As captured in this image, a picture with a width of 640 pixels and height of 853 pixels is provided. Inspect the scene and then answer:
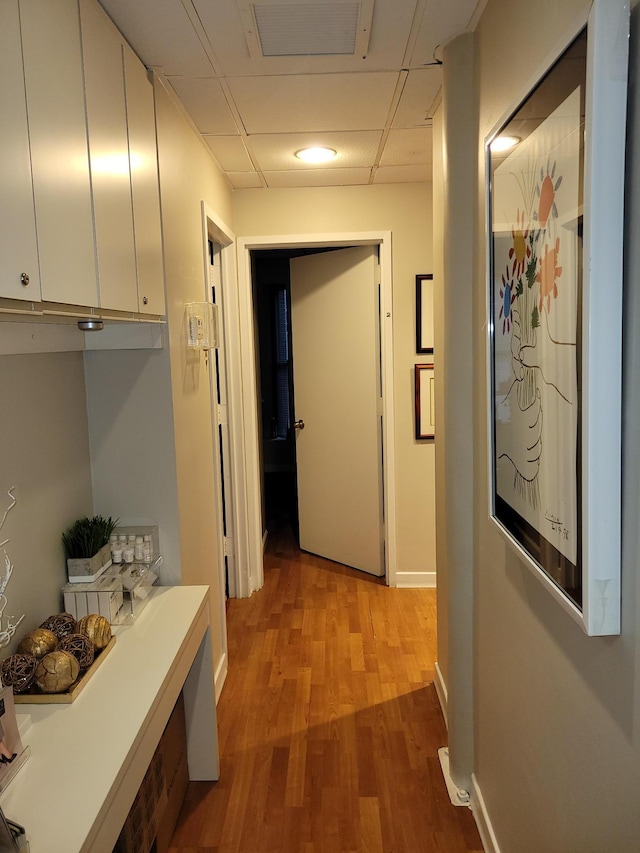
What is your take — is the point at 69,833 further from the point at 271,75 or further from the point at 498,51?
the point at 271,75

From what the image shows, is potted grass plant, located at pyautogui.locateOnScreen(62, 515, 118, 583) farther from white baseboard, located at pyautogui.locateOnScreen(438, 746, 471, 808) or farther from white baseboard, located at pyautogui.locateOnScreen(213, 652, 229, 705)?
white baseboard, located at pyautogui.locateOnScreen(438, 746, 471, 808)

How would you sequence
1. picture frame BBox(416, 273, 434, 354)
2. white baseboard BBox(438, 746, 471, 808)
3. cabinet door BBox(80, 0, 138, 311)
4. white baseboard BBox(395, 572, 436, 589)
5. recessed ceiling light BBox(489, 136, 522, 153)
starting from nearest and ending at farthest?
recessed ceiling light BBox(489, 136, 522, 153), cabinet door BBox(80, 0, 138, 311), white baseboard BBox(438, 746, 471, 808), picture frame BBox(416, 273, 434, 354), white baseboard BBox(395, 572, 436, 589)

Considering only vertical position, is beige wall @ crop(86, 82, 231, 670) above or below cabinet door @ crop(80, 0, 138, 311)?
below

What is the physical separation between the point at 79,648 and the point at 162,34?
169 centimetres

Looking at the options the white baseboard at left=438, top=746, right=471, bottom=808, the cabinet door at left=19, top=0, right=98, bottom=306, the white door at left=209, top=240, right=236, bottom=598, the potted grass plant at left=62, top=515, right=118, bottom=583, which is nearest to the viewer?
the cabinet door at left=19, top=0, right=98, bottom=306

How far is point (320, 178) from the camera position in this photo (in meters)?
3.45

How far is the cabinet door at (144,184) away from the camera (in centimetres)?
182

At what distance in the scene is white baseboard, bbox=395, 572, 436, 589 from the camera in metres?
3.97

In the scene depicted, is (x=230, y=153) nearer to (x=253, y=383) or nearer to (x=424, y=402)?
(x=253, y=383)

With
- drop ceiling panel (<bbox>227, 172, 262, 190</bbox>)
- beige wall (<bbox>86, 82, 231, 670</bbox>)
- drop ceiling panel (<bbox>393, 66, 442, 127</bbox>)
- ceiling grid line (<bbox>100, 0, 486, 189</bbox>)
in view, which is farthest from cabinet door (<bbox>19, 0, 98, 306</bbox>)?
drop ceiling panel (<bbox>227, 172, 262, 190</bbox>)

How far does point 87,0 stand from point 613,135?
1274 millimetres

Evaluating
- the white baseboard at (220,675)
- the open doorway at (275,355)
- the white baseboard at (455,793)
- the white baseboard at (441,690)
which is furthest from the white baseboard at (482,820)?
the open doorway at (275,355)

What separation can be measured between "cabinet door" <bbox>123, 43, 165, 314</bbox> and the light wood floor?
5.47ft

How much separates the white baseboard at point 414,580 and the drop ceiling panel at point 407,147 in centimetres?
236
